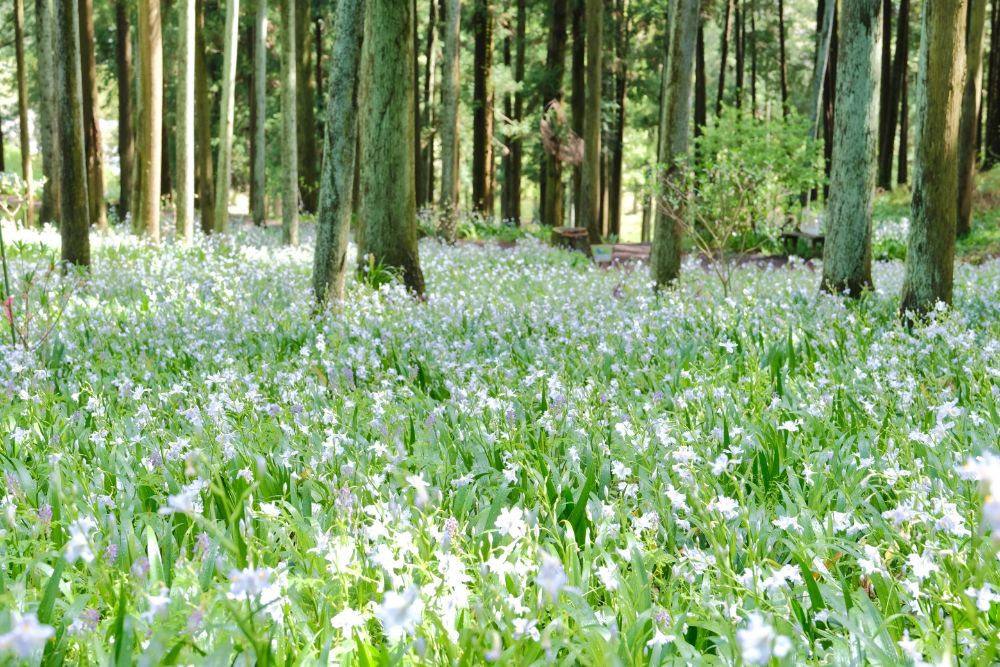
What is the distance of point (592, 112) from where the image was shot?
18.7 meters

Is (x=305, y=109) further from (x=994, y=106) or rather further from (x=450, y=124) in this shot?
(x=994, y=106)

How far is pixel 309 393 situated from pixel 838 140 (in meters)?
6.46

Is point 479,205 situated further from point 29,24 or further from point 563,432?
point 563,432

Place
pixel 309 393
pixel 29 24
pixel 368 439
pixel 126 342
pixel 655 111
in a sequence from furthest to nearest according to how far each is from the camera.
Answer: pixel 655 111 → pixel 29 24 → pixel 126 342 → pixel 309 393 → pixel 368 439

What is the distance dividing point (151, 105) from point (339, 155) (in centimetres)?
772

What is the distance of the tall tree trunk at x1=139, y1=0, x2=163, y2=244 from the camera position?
566 inches

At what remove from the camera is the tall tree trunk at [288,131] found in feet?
53.5

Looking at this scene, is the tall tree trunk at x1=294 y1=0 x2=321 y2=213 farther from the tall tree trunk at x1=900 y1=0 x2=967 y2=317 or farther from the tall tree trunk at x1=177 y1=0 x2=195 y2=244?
the tall tree trunk at x1=900 y1=0 x2=967 y2=317

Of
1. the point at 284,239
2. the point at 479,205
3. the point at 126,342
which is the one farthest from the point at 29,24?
the point at 126,342

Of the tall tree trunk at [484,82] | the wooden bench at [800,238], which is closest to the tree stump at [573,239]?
the wooden bench at [800,238]

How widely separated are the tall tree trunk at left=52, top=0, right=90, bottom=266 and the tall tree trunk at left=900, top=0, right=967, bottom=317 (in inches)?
323

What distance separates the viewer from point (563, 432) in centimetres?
419

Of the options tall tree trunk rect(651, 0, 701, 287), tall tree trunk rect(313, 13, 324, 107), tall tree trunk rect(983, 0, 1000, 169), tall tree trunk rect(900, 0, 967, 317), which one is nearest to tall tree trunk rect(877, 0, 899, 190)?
tall tree trunk rect(983, 0, 1000, 169)

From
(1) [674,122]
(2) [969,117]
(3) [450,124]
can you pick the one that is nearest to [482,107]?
(3) [450,124]
